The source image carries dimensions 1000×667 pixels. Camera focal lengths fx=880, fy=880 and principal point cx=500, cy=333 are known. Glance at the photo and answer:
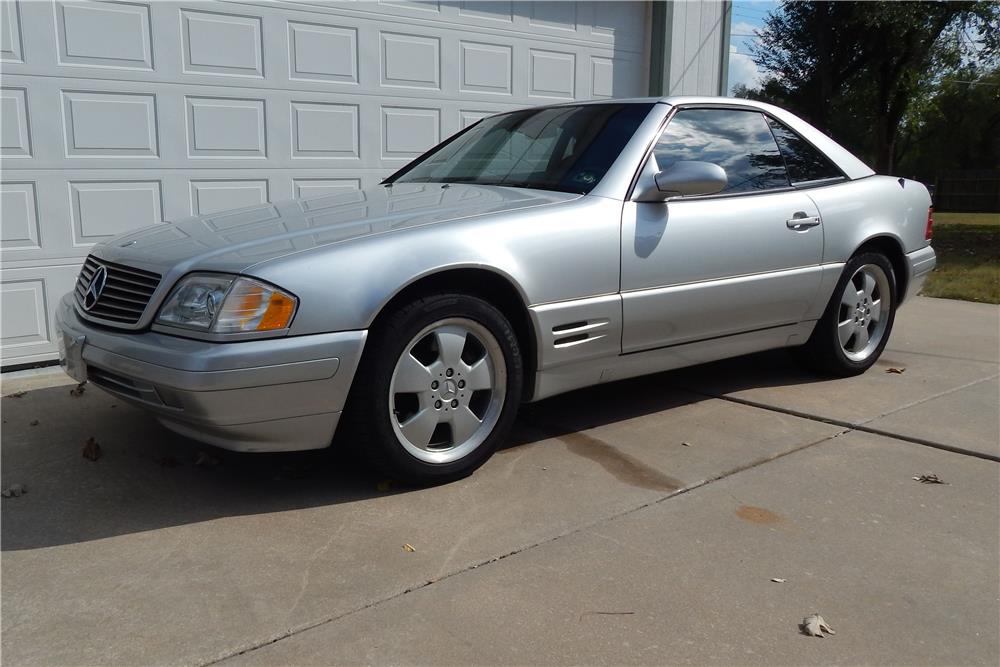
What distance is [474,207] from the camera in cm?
357

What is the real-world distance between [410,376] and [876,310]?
3.16 metres

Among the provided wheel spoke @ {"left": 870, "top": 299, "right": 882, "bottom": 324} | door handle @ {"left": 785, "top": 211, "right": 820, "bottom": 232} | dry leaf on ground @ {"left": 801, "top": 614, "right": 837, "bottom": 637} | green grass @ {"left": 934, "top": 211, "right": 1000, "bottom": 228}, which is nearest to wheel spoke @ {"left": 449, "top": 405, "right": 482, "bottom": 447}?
dry leaf on ground @ {"left": 801, "top": 614, "right": 837, "bottom": 637}

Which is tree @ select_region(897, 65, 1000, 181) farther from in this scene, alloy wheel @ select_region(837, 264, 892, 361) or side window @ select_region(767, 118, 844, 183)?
side window @ select_region(767, 118, 844, 183)

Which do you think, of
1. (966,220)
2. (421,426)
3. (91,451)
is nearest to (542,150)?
(421,426)

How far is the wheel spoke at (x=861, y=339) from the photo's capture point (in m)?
5.05

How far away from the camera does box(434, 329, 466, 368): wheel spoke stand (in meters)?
3.31

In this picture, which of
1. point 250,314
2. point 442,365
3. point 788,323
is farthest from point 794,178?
point 250,314

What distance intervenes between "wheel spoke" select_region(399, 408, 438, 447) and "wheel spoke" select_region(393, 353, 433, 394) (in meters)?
0.09

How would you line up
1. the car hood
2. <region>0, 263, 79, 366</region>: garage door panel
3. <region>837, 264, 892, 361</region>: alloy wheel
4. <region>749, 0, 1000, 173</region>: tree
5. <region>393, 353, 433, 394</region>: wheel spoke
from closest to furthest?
the car hood, <region>393, 353, 433, 394</region>: wheel spoke, <region>837, 264, 892, 361</region>: alloy wheel, <region>0, 263, 79, 366</region>: garage door panel, <region>749, 0, 1000, 173</region>: tree

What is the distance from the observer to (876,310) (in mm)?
5121

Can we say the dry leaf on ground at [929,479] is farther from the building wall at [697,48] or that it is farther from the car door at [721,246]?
the building wall at [697,48]

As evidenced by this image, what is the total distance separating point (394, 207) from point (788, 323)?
7.21 ft

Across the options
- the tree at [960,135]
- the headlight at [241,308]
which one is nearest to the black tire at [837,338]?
the headlight at [241,308]

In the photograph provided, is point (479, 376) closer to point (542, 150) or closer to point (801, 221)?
point (542, 150)
